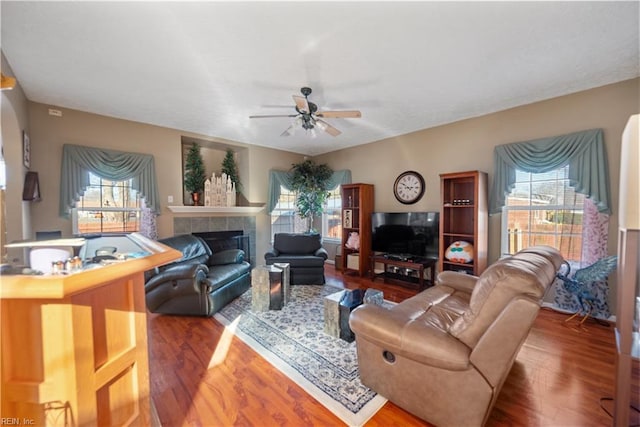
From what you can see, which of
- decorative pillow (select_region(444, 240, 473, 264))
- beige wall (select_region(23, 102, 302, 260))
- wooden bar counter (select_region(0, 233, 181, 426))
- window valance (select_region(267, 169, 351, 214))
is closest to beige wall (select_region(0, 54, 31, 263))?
beige wall (select_region(23, 102, 302, 260))

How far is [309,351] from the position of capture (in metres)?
2.32

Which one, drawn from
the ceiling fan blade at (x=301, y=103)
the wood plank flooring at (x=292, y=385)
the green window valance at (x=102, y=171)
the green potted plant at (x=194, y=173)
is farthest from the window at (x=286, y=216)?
the wood plank flooring at (x=292, y=385)

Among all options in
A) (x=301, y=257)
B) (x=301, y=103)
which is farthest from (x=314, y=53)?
(x=301, y=257)

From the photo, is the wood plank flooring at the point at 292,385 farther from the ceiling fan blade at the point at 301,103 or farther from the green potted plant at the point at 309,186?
→ the green potted plant at the point at 309,186

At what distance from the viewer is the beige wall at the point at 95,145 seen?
3.21 m

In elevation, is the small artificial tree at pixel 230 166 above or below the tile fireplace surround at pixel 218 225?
above

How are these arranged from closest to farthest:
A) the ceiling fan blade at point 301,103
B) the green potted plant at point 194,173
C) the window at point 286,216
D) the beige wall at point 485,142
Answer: the ceiling fan blade at point 301,103, the beige wall at point 485,142, the green potted plant at point 194,173, the window at point 286,216

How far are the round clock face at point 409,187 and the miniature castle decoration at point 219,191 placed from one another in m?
3.13

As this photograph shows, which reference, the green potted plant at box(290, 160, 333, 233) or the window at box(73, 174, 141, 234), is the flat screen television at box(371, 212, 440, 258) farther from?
the window at box(73, 174, 141, 234)

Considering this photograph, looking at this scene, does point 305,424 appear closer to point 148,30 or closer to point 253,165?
point 148,30

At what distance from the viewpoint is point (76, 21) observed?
6.07 ft

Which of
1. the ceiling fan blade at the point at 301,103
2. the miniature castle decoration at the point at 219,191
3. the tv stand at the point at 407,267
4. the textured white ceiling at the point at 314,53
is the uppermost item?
the textured white ceiling at the point at 314,53

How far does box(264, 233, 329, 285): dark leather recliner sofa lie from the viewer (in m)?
4.16

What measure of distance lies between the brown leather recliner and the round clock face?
9.01 ft
